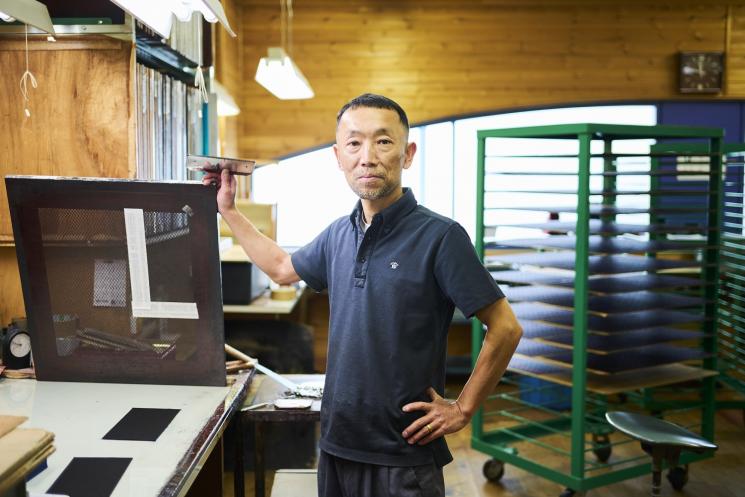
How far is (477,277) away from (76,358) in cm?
112

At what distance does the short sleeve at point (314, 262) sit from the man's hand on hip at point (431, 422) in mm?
466

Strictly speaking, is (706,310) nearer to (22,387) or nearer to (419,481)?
(419,481)

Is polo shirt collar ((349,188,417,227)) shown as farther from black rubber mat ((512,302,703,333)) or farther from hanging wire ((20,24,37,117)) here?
black rubber mat ((512,302,703,333))

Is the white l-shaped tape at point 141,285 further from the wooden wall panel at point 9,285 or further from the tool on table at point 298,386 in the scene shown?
the wooden wall panel at point 9,285

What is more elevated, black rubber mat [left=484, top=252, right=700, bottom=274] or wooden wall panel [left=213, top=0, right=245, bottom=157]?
wooden wall panel [left=213, top=0, right=245, bottom=157]

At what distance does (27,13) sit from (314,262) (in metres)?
0.93

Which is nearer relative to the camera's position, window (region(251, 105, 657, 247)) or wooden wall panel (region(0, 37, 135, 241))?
wooden wall panel (region(0, 37, 135, 241))

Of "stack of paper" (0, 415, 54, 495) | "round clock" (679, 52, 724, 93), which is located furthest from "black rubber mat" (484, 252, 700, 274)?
"round clock" (679, 52, 724, 93)

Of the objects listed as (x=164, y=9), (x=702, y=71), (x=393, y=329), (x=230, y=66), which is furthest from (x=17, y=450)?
(x=702, y=71)

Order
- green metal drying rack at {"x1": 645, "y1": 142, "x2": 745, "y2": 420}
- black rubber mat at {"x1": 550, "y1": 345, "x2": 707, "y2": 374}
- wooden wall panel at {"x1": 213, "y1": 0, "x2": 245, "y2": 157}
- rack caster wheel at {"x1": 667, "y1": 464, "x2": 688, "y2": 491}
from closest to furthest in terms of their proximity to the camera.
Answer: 1. black rubber mat at {"x1": 550, "y1": 345, "x2": 707, "y2": 374}
2. rack caster wheel at {"x1": 667, "y1": 464, "x2": 688, "y2": 491}
3. green metal drying rack at {"x1": 645, "y1": 142, "x2": 745, "y2": 420}
4. wooden wall panel at {"x1": 213, "y1": 0, "x2": 245, "y2": 157}

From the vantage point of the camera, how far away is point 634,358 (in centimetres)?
340

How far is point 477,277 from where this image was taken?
1629mm

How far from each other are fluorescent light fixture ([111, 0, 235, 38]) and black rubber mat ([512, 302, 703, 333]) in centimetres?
218

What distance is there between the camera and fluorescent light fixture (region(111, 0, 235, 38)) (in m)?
1.64
